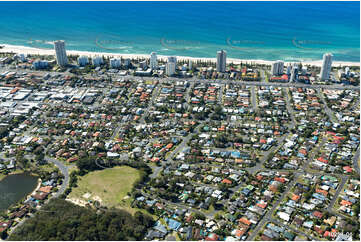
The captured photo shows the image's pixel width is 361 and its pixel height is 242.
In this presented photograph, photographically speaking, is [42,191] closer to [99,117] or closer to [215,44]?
[99,117]

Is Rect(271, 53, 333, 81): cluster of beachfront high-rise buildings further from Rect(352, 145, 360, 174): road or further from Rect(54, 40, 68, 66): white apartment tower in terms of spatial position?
Rect(54, 40, 68, 66): white apartment tower

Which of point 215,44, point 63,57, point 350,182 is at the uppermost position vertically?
point 215,44

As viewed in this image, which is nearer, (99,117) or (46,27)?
(99,117)

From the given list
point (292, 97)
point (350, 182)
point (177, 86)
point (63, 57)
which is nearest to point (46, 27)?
point (63, 57)

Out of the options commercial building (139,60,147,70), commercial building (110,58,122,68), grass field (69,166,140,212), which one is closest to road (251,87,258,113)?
commercial building (139,60,147,70)

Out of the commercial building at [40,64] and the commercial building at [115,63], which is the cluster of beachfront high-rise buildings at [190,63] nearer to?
the commercial building at [115,63]

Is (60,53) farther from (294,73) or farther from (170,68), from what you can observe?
(294,73)

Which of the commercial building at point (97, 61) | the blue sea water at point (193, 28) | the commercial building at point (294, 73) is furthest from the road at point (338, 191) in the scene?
the commercial building at point (97, 61)
